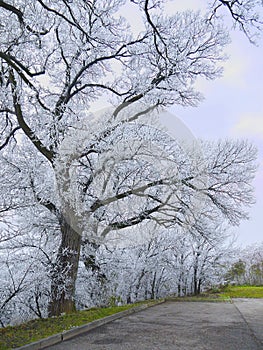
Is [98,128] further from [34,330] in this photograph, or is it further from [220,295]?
[220,295]

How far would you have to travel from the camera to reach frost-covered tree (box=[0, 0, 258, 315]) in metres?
7.34

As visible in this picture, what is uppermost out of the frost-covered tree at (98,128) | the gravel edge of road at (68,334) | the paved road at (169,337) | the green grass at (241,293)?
the frost-covered tree at (98,128)

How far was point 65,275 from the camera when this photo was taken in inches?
315

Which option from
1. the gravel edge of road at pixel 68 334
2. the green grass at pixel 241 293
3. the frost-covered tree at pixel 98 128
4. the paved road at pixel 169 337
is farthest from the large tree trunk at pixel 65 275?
the green grass at pixel 241 293

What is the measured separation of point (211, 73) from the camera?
9852 millimetres

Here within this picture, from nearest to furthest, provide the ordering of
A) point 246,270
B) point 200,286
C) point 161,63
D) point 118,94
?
point 161,63, point 118,94, point 200,286, point 246,270

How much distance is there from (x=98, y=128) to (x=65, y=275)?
376 centimetres

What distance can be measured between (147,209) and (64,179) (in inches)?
139

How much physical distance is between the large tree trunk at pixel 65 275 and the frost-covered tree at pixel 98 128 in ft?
0.09

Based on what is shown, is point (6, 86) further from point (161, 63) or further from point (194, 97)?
point (194, 97)

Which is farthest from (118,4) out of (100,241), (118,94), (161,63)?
(100,241)

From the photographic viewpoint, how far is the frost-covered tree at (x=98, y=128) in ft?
24.1

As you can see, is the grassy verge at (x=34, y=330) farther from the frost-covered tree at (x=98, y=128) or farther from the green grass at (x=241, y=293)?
the green grass at (x=241, y=293)

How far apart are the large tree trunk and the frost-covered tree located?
0.03 meters
